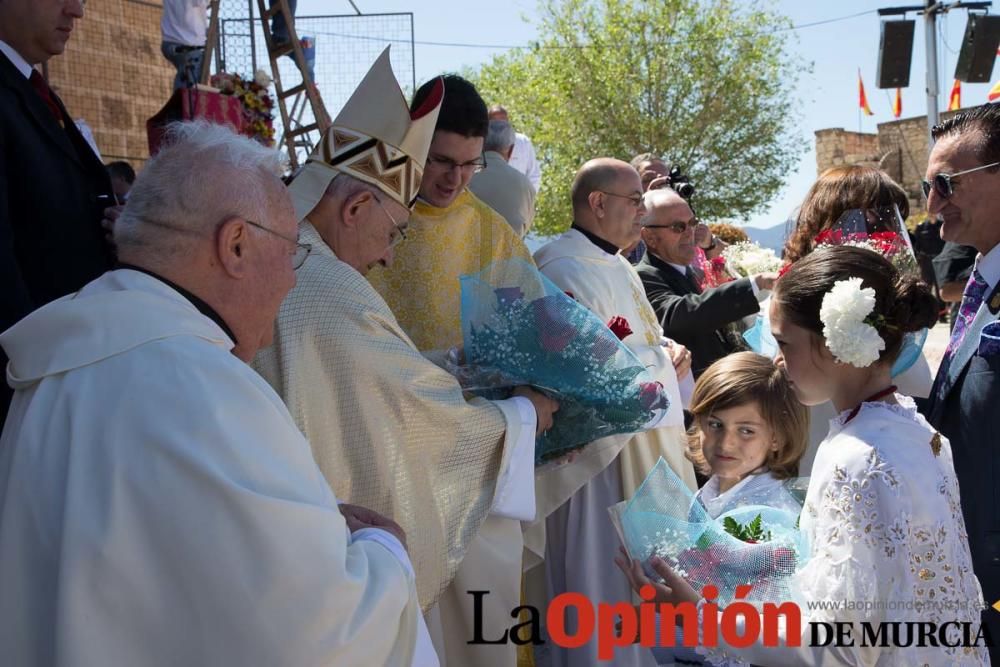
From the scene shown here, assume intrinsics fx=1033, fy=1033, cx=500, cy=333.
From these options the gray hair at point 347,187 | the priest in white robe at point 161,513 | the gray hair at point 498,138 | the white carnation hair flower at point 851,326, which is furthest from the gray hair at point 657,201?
the priest in white robe at point 161,513

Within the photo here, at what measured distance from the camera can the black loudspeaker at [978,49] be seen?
1636 cm

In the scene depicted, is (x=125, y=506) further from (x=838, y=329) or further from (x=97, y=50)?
(x=97, y=50)

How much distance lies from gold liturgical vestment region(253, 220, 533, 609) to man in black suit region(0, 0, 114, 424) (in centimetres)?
70

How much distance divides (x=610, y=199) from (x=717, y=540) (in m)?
2.38

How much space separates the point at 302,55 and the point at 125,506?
6287 mm

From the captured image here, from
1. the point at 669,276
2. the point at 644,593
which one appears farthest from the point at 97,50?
the point at 644,593

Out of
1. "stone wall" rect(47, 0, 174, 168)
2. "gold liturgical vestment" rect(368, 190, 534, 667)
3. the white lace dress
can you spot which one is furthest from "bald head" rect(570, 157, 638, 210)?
"stone wall" rect(47, 0, 174, 168)

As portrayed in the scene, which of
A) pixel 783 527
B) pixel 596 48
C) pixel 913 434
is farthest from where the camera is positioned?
pixel 596 48

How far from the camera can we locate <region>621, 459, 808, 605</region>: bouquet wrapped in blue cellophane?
2.58 m

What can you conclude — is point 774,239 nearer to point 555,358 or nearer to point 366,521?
point 555,358

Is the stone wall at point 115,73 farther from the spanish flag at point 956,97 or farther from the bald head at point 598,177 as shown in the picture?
the spanish flag at point 956,97

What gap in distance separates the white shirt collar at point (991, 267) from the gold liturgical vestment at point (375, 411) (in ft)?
5.62

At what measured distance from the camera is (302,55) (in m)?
7.54

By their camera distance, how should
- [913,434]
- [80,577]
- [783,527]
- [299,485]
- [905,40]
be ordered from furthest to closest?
1. [905,40]
2. [783,527]
3. [913,434]
4. [299,485]
5. [80,577]
